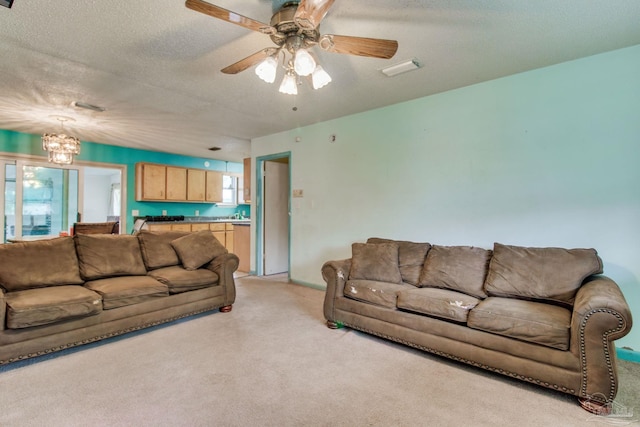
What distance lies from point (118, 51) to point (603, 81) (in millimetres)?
4010

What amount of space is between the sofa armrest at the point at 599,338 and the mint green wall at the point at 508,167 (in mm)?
1021

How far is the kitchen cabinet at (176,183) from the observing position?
664 centimetres

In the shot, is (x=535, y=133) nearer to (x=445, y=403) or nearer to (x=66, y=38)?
(x=445, y=403)

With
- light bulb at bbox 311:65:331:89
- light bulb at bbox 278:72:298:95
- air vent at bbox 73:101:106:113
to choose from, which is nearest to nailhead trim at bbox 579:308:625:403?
light bulb at bbox 311:65:331:89

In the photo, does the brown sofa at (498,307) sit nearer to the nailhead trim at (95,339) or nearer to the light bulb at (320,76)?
the nailhead trim at (95,339)

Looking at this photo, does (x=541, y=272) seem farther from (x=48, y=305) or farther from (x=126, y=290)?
(x=48, y=305)

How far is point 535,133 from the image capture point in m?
2.81

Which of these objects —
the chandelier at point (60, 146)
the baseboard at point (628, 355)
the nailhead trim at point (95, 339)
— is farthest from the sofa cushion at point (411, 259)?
the chandelier at point (60, 146)

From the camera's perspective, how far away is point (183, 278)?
126 inches

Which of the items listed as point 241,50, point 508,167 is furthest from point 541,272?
point 241,50

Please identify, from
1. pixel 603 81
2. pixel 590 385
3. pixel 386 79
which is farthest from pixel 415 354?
pixel 603 81

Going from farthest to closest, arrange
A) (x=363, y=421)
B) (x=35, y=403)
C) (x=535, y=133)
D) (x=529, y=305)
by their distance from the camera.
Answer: (x=535, y=133) → (x=529, y=305) → (x=35, y=403) → (x=363, y=421)

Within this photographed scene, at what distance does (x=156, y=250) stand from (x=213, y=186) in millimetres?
4099

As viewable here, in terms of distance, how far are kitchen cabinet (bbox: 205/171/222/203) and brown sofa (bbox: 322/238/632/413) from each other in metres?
5.12
